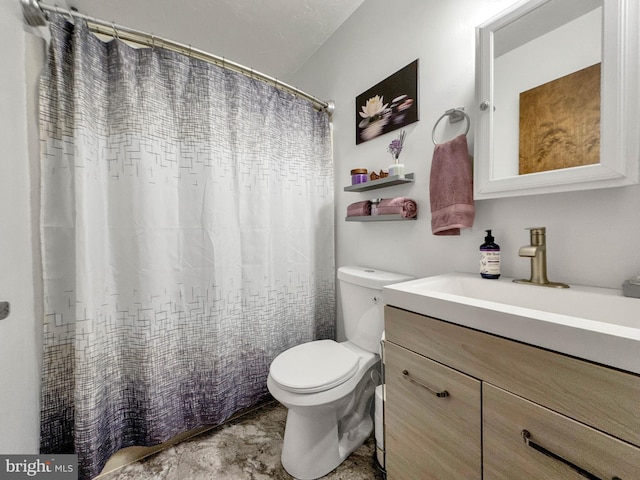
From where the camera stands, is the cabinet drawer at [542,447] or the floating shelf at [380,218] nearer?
the cabinet drawer at [542,447]

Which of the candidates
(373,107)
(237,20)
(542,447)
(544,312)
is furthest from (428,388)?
(237,20)

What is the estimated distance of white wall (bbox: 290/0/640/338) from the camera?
79cm

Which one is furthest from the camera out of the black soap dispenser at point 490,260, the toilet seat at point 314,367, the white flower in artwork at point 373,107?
the white flower in artwork at point 373,107

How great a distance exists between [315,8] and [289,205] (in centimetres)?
118

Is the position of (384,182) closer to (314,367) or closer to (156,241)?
(314,367)

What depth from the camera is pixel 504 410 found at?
60 cm

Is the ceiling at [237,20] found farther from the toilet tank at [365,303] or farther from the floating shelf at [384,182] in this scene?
the toilet tank at [365,303]

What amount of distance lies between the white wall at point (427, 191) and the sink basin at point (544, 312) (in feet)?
0.39

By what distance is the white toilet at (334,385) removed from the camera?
1.06m

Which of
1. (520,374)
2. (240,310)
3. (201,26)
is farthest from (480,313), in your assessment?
(201,26)

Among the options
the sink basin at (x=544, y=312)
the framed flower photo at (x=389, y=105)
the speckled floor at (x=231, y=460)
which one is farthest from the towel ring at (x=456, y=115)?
the speckled floor at (x=231, y=460)

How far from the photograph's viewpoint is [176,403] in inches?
49.5

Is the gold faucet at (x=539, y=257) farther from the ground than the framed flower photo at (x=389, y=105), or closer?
closer

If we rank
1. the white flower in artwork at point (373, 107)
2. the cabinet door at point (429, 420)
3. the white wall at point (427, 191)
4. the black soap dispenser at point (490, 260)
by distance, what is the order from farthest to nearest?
the white flower in artwork at point (373, 107) < the black soap dispenser at point (490, 260) < the white wall at point (427, 191) < the cabinet door at point (429, 420)
